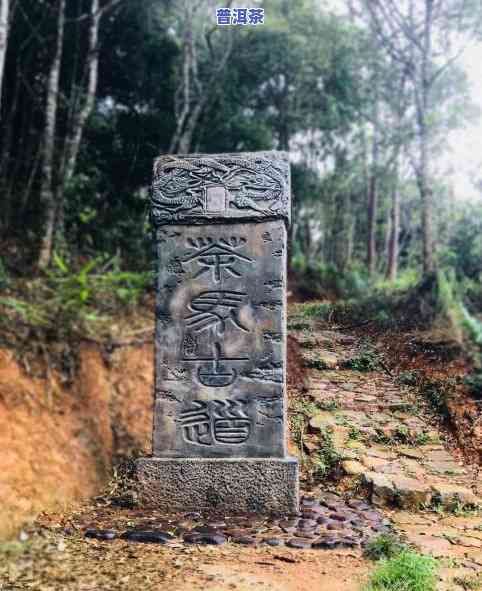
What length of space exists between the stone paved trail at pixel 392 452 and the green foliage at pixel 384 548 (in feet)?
0.95

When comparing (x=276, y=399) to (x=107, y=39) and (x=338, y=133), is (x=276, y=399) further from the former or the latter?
(x=338, y=133)

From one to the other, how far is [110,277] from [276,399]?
9.00 feet

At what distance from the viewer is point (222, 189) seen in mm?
4359

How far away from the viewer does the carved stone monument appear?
418 centimetres

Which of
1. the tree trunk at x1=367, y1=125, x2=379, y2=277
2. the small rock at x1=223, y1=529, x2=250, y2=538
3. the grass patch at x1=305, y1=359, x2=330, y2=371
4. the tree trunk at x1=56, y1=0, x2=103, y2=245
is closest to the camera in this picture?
the small rock at x1=223, y1=529, x2=250, y2=538

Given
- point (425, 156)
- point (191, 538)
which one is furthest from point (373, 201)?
point (191, 538)

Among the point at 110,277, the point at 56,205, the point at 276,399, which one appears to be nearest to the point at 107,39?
the point at 56,205

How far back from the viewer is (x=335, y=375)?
3975mm

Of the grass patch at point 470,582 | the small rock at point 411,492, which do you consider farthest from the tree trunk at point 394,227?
the grass patch at point 470,582

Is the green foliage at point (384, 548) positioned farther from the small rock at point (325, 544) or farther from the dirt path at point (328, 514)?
the small rock at point (325, 544)

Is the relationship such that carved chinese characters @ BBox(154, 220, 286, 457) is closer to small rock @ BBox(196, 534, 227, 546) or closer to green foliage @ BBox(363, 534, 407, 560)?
small rock @ BBox(196, 534, 227, 546)

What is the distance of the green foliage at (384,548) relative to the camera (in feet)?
10.5

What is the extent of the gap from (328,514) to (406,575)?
1.29 meters
